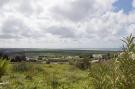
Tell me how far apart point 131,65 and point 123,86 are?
38 centimetres

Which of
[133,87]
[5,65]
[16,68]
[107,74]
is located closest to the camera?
[133,87]

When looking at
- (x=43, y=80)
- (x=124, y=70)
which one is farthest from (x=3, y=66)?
(x=124, y=70)

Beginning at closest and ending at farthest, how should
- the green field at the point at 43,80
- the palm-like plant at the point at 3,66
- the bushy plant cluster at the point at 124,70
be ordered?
the bushy plant cluster at the point at 124,70
the green field at the point at 43,80
the palm-like plant at the point at 3,66

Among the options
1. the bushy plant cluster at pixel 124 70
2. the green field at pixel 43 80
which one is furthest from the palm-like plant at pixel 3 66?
the bushy plant cluster at pixel 124 70

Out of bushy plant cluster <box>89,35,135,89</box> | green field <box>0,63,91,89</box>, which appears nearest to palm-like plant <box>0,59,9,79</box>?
green field <box>0,63,91,89</box>

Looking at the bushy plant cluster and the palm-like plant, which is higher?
the bushy plant cluster

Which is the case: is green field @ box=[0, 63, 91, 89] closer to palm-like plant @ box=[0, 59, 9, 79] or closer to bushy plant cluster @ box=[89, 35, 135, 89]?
palm-like plant @ box=[0, 59, 9, 79]

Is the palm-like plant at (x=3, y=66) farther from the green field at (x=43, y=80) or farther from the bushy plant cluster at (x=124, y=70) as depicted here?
the bushy plant cluster at (x=124, y=70)

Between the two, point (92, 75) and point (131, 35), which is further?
point (92, 75)

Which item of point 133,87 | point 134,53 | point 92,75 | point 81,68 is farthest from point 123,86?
point 81,68

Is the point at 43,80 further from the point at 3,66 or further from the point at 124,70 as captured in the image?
the point at 124,70

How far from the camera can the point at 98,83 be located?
6.77 metres

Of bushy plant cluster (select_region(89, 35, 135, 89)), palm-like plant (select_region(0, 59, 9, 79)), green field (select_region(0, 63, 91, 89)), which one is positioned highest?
bushy plant cluster (select_region(89, 35, 135, 89))

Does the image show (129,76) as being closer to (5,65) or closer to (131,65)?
(131,65)
